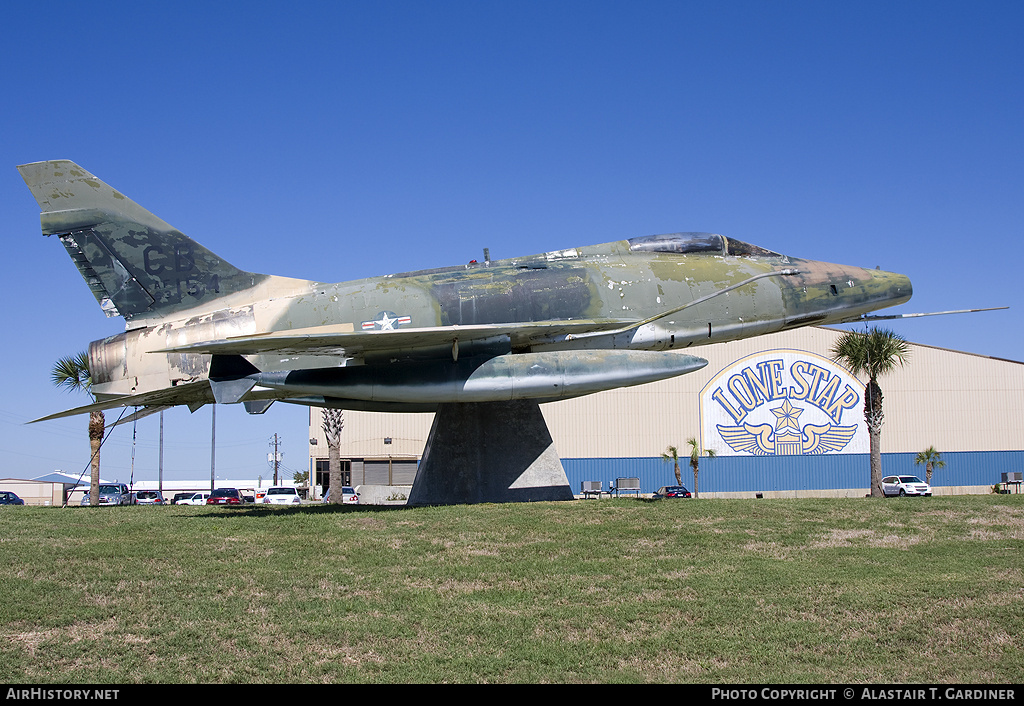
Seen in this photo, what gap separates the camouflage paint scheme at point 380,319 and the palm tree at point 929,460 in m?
39.9

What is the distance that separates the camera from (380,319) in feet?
57.7

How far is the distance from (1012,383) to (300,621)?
198ft

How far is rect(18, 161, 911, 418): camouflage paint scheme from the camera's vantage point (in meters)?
17.1

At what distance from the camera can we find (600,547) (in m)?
13.2

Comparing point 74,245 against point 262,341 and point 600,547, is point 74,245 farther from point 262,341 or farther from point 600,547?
point 600,547

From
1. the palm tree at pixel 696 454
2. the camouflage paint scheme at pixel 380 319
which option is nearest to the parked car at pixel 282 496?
the palm tree at pixel 696 454

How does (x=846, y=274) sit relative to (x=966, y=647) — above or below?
above

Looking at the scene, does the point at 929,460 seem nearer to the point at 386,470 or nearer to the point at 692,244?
the point at 386,470

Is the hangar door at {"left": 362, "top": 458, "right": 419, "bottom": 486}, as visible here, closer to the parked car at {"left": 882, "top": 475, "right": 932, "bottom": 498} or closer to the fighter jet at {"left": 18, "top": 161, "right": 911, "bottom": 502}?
the parked car at {"left": 882, "top": 475, "right": 932, "bottom": 498}

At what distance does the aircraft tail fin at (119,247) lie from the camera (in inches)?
690

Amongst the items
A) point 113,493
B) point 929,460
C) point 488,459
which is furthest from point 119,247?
point 929,460
